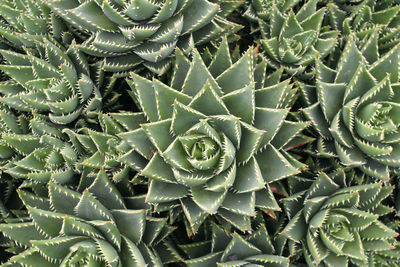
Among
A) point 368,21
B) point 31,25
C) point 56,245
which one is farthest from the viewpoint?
point 368,21

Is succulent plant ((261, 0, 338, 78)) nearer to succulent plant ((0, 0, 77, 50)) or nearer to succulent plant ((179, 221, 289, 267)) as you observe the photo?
succulent plant ((179, 221, 289, 267))

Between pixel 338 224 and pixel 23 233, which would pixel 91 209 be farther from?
pixel 338 224

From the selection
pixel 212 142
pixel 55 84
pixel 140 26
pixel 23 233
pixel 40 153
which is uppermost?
pixel 140 26

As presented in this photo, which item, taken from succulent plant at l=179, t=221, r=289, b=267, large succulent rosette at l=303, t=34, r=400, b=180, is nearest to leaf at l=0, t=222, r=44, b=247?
succulent plant at l=179, t=221, r=289, b=267

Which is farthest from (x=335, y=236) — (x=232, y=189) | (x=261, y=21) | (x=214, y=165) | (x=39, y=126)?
(x=39, y=126)

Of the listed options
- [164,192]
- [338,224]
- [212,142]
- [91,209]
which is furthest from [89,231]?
[338,224]

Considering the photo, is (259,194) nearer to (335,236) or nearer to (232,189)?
(232,189)

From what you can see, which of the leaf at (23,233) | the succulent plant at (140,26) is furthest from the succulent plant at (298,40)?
the leaf at (23,233)
